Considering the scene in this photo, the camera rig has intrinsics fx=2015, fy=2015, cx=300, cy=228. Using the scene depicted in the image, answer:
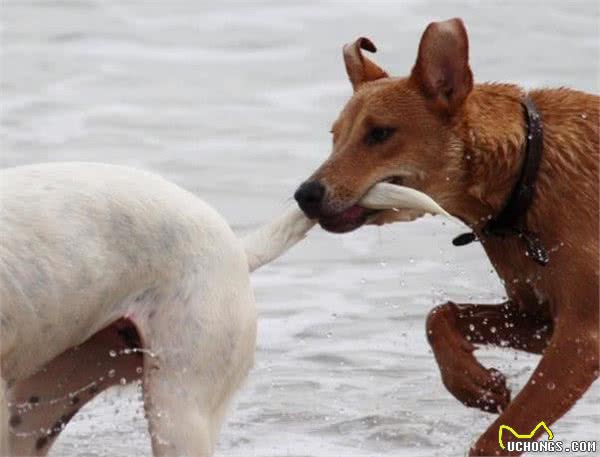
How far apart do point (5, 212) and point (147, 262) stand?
0.40m

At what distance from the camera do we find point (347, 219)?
5.96 meters

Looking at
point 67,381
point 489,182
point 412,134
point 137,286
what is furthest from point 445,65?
point 67,381

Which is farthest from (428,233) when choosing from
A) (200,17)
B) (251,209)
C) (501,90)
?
(200,17)

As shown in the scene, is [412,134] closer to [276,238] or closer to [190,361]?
[276,238]

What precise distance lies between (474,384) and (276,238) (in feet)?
2.84

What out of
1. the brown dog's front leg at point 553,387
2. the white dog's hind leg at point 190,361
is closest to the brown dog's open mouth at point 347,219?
the white dog's hind leg at point 190,361

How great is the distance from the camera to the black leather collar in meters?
6.05

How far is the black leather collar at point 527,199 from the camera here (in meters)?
6.05

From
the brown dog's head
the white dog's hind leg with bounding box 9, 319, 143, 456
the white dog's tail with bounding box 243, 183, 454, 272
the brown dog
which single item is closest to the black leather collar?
the brown dog

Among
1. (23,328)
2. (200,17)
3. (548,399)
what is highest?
(23,328)

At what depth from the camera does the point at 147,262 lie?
17.8 feet

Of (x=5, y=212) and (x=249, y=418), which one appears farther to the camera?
(x=249, y=418)

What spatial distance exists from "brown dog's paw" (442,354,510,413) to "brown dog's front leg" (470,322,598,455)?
0.79 ft

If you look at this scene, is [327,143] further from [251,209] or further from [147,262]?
[147,262]
